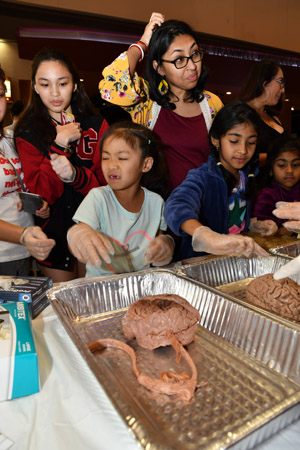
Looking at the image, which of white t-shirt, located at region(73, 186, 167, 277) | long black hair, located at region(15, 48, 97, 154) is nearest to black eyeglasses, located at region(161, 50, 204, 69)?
long black hair, located at region(15, 48, 97, 154)

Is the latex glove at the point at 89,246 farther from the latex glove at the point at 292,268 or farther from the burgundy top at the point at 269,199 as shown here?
the burgundy top at the point at 269,199

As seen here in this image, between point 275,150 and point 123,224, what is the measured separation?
142 cm

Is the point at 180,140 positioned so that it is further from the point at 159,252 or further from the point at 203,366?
the point at 203,366

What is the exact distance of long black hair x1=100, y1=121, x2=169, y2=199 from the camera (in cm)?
150

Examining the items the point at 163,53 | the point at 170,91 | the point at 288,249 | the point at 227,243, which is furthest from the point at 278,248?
the point at 163,53

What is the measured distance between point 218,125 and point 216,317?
103 cm

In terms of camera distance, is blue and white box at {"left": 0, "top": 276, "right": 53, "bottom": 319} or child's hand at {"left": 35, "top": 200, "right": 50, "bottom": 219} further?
child's hand at {"left": 35, "top": 200, "right": 50, "bottom": 219}

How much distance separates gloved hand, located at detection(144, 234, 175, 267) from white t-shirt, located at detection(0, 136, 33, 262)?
777 millimetres

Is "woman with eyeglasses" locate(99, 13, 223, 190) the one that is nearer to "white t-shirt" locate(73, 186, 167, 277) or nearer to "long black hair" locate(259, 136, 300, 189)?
"white t-shirt" locate(73, 186, 167, 277)

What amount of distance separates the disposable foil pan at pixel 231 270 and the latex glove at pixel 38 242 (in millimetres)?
480

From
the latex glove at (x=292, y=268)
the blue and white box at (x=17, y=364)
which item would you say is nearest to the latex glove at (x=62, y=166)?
the blue and white box at (x=17, y=364)

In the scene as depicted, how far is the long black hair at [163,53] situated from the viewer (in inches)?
63.2

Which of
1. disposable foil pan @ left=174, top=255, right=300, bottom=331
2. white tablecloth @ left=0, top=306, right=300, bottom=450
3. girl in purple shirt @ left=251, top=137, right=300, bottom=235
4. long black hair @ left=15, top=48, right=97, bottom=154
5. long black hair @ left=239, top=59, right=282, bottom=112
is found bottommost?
white tablecloth @ left=0, top=306, right=300, bottom=450

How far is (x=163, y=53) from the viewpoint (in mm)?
1638
